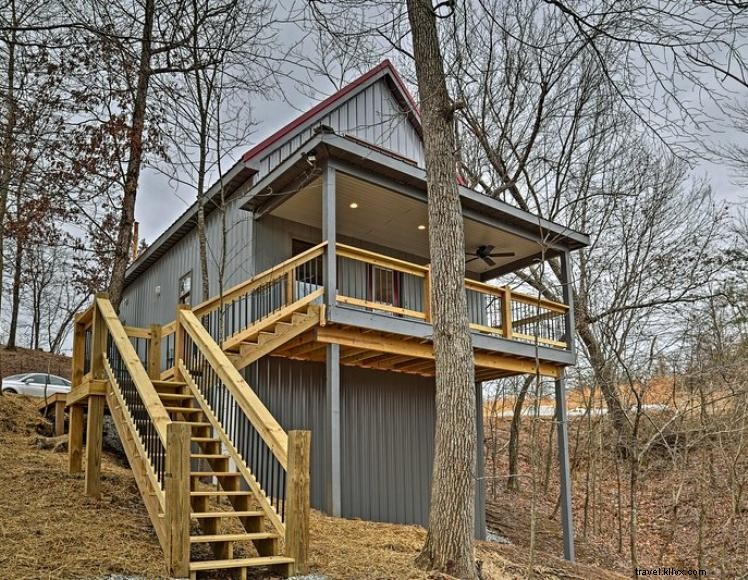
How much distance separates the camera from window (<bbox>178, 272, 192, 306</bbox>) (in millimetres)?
13633

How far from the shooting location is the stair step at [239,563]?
476cm

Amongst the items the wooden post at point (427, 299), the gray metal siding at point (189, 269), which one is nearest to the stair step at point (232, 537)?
the wooden post at point (427, 299)

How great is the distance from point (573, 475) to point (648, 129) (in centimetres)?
1412

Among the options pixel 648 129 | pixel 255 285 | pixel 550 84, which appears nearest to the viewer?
pixel 648 129

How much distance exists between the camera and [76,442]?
26.4 ft

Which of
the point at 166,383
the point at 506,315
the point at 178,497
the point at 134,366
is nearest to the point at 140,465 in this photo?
the point at 134,366

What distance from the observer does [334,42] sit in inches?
336

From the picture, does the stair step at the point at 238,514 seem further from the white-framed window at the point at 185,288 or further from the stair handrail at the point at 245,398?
the white-framed window at the point at 185,288

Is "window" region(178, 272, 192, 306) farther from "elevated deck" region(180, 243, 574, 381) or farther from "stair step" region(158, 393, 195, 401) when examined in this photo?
"stair step" region(158, 393, 195, 401)

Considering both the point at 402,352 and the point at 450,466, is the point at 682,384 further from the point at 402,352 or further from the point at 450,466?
the point at 450,466

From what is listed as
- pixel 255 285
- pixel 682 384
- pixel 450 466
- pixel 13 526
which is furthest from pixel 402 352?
pixel 682 384

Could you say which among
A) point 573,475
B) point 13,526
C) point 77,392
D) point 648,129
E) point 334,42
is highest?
point 334,42

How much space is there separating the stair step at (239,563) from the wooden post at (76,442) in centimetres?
382

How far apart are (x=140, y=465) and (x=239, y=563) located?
157cm
